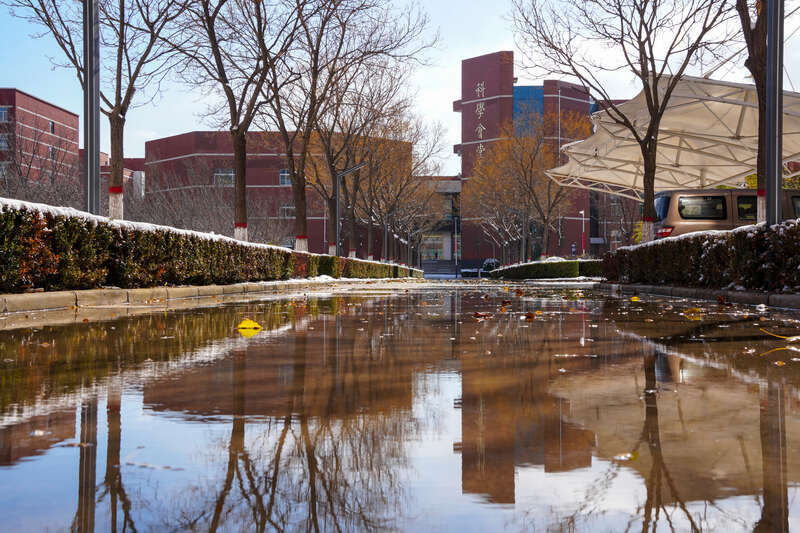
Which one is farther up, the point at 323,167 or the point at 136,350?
the point at 323,167

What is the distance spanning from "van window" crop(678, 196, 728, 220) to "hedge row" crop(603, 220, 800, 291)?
4.10 feet

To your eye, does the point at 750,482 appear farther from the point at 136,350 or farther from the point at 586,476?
the point at 136,350

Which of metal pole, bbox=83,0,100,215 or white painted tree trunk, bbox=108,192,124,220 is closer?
metal pole, bbox=83,0,100,215

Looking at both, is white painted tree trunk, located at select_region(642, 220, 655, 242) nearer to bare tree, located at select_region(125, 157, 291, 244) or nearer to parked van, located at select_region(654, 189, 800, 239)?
parked van, located at select_region(654, 189, 800, 239)

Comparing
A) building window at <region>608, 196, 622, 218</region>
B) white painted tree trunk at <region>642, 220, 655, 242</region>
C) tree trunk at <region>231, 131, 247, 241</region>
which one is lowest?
white painted tree trunk at <region>642, 220, 655, 242</region>

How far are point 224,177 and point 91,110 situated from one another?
6896cm

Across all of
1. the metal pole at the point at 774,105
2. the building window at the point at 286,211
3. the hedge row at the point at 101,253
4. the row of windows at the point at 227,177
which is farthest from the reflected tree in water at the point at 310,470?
the building window at the point at 286,211

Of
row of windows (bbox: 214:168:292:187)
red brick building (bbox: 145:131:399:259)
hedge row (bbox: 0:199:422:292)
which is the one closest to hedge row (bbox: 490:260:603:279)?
hedge row (bbox: 0:199:422:292)

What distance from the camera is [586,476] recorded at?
8.52 feet

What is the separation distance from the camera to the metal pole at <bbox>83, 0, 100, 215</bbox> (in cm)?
1448

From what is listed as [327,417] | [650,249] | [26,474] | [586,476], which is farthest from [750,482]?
[650,249]

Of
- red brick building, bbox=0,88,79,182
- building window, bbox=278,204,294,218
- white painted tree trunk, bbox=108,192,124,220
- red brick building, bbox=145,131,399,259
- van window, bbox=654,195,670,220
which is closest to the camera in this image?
white painted tree trunk, bbox=108,192,124,220

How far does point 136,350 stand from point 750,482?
492 centimetres

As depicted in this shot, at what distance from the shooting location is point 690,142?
35.2 meters
